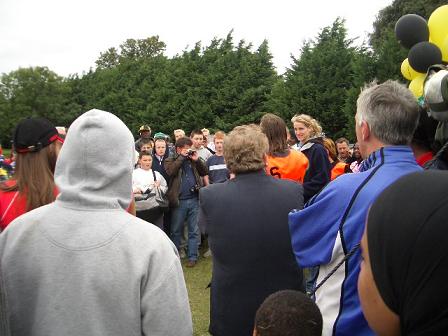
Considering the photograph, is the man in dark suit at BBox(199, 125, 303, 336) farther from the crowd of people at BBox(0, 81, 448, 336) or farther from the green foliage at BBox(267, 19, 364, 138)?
the green foliage at BBox(267, 19, 364, 138)

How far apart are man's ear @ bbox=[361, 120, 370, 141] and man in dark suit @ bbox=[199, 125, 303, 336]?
2.53 feet

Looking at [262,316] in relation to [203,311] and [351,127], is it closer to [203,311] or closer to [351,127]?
[203,311]

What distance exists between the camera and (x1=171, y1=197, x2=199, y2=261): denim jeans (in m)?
6.98

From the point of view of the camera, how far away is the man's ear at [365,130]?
1.94 m

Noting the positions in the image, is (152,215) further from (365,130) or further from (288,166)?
(365,130)

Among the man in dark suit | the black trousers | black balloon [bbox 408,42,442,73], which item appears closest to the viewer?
the man in dark suit

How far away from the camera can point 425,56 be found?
8.64 ft

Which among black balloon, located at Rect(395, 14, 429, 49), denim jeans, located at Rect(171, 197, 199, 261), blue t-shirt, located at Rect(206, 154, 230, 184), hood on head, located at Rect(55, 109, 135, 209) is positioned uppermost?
black balloon, located at Rect(395, 14, 429, 49)

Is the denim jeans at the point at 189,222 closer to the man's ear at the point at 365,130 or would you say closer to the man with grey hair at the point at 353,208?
A: the man with grey hair at the point at 353,208

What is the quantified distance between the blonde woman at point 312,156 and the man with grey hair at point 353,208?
8.62ft

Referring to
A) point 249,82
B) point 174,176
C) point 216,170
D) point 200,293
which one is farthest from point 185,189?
point 249,82

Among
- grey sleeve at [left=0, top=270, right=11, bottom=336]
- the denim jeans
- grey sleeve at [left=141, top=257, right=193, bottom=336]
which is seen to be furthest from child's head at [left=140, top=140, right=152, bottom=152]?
grey sleeve at [left=0, top=270, right=11, bottom=336]

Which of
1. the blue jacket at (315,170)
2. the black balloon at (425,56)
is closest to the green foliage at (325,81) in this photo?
the blue jacket at (315,170)

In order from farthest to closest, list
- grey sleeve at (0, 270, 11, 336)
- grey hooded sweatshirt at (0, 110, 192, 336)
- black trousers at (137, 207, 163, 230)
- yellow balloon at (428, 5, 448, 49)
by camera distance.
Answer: black trousers at (137, 207, 163, 230) → yellow balloon at (428, 5, 448, 49) → grey hooded sweatshirt at (0, 110, 192, 336) → grey sleeve at (0, 270, 11, 336)
